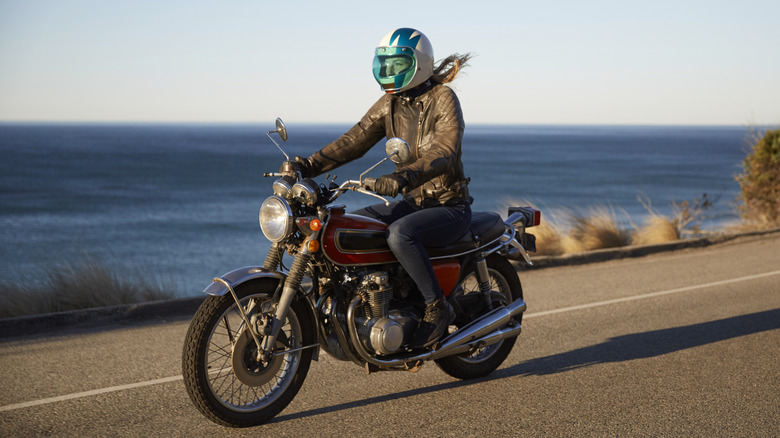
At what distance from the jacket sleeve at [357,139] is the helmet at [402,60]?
0.93 feet

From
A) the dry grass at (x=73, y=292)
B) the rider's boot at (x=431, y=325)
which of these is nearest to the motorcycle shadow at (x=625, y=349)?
the rider's boot at (x=431, y=325)

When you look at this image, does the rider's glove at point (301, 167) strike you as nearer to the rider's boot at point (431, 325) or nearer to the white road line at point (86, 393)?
the rider's boot at point (431, 325)

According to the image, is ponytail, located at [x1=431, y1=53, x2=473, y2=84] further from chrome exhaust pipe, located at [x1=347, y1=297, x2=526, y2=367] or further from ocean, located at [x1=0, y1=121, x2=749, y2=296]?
ocean, located at [x1=0, y1=121, x2=749, y2=296]

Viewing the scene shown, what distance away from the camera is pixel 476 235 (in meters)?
5.75

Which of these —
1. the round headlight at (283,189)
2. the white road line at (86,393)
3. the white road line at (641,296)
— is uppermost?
the round headlight at (283,189)

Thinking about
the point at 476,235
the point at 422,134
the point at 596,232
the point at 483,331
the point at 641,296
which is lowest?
the point at 596,232

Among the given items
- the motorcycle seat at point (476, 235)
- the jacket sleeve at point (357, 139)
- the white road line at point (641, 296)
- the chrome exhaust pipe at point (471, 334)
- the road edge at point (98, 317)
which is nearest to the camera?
the chrome exhaust pipe at point (471, 334)

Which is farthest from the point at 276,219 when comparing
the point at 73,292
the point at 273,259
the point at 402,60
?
the point at 73,292

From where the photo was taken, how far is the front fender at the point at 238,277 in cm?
471

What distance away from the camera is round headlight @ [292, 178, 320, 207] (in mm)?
4715

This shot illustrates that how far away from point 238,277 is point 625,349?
368 centimetres

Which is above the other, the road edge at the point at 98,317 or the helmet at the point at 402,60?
the helmet at the point at 402,60

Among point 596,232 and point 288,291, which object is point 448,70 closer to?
point 288,291

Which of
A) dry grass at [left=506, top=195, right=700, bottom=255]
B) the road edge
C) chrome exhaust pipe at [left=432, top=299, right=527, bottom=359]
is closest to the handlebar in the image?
chrome exhaust pipe at [left=432, top=299, right=527, bottom=359]
